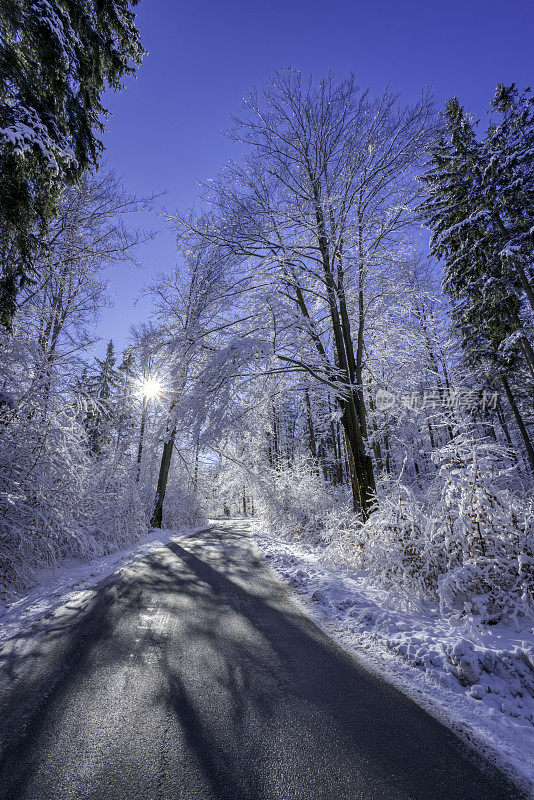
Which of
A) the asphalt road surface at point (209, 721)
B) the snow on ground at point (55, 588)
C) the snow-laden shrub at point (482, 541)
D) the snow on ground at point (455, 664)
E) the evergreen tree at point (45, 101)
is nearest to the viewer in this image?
the asphalt road surface at point (209, 721)

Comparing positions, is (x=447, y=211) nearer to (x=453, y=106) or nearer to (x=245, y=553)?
(x=453, y=106)

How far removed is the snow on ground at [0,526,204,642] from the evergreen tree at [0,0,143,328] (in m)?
4.60

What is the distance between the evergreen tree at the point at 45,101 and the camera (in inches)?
195

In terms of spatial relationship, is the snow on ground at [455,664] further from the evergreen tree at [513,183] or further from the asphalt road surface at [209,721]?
the evergreen tree at [513,183]

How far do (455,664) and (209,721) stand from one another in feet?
7.07

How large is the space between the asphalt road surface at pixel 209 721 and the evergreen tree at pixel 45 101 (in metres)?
5.67

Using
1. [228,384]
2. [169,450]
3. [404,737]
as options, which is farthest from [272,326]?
[169,450]

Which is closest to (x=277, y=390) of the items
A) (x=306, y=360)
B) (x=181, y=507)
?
(x=306, y=360)

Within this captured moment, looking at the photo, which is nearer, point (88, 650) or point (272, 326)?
point (88, 650)

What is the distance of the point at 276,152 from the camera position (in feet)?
26.8

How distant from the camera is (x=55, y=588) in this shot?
217 inches

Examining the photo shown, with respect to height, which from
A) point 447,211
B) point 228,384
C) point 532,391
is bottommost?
point 228,384

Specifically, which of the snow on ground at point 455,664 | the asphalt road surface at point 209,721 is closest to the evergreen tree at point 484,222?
the snow on ground at point 455,664

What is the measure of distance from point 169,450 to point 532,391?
19.7 meters
